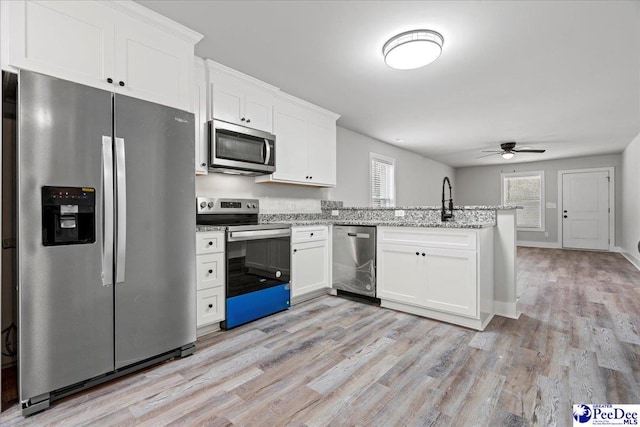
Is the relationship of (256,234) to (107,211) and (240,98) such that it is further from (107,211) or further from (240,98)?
(240,98)

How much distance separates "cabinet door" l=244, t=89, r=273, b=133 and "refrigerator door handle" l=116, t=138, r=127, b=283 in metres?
1.39

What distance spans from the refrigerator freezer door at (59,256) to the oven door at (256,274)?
0.97m

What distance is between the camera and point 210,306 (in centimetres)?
250

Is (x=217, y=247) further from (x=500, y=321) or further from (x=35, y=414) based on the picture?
(x=500, y=321)

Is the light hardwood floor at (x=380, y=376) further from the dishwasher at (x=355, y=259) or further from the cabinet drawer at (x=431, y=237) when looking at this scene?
the cabinet drawer at (x=431, y=237)

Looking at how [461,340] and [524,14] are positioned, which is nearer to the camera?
[524,14]

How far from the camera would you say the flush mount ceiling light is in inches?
89.9

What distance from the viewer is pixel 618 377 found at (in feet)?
6.14

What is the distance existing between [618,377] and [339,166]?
12.1 feet

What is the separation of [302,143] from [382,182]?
266cm

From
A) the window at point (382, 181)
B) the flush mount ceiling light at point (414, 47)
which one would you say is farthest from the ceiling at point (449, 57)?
the window at point (382, 181)

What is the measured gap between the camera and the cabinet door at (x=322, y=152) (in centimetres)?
381

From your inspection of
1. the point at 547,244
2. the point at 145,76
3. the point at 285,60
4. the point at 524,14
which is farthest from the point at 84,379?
the point at 547,244

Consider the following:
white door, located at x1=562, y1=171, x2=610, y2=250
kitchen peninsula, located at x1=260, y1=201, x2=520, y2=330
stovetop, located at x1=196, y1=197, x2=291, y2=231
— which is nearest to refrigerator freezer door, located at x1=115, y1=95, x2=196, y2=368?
stovetop, located at x1=196, y1=197, x2=291, y2=231
